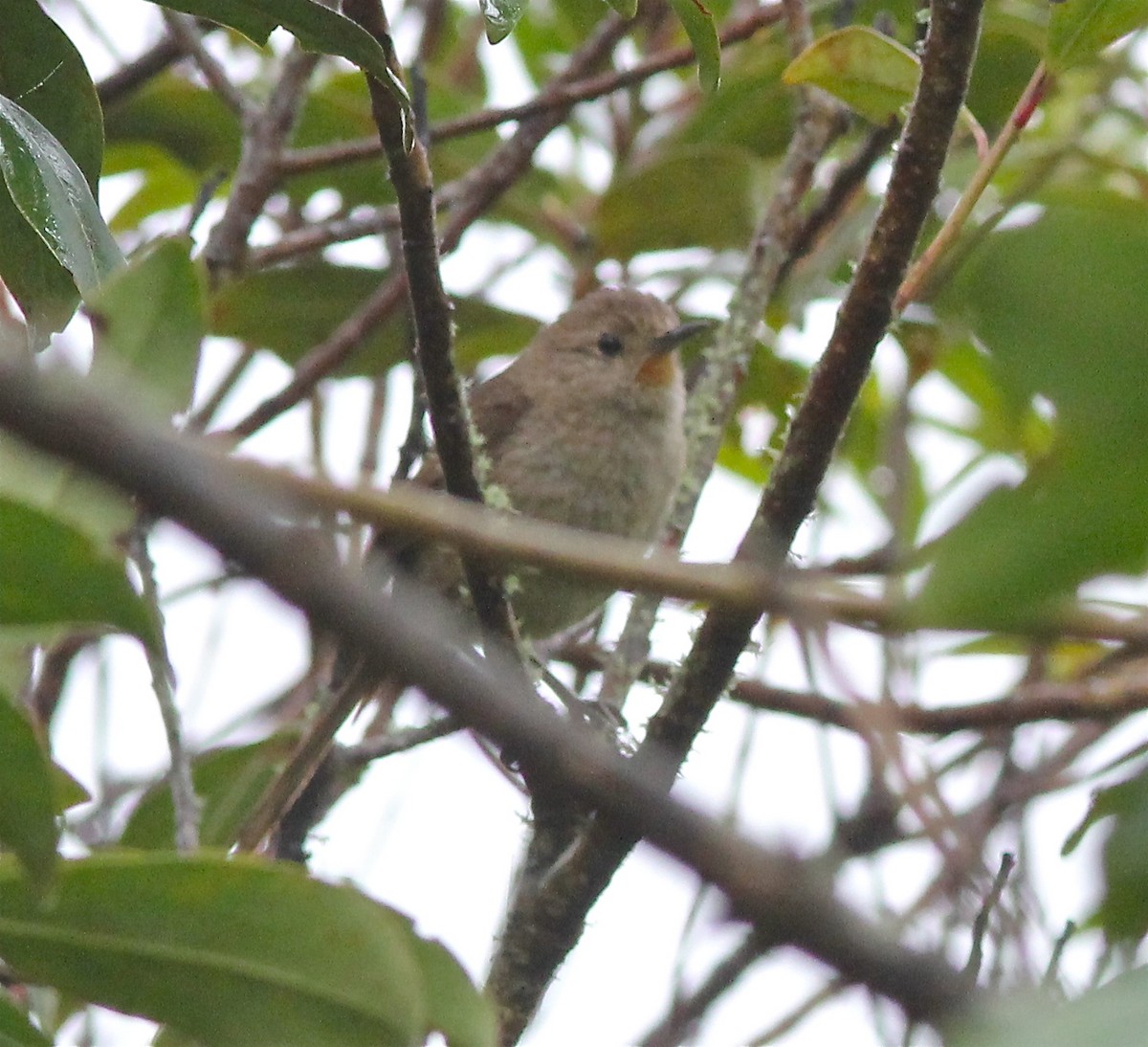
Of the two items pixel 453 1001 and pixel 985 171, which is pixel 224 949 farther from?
pixel 985 171

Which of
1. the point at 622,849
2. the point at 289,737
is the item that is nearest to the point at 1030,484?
the point at 622,849

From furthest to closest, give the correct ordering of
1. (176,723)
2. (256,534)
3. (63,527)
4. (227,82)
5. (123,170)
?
(123,170) → (227,82) → (176,723) → (63,527) → (256,534)

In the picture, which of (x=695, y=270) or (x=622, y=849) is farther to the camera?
(x=695, y=270)

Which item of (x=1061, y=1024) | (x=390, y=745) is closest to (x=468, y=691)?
(x=1061, y=1024)

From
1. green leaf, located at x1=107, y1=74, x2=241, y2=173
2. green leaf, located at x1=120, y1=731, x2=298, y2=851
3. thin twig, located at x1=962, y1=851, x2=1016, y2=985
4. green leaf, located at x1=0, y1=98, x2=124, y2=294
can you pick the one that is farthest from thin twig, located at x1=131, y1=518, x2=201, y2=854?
green leaf, located at x1=107, y1=74, x2=241, y2=173

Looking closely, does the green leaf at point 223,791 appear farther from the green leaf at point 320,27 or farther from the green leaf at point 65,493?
the green leaf at point 320,27

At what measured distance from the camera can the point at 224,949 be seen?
1646 millimetres

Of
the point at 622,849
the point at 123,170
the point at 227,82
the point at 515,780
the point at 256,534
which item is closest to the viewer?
the point at 256,534

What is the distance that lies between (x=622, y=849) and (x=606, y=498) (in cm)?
196

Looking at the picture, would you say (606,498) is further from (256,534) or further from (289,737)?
(256,534)

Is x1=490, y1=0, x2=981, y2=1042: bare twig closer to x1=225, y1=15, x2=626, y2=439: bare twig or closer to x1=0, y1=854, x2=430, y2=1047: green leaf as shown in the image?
x1=0, y1=854, x2=430, y2=1047: green leaf

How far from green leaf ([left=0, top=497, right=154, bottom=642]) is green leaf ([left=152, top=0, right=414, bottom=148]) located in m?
0.78

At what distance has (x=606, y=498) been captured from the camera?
432cm

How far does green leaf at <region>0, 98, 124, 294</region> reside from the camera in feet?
6.02
